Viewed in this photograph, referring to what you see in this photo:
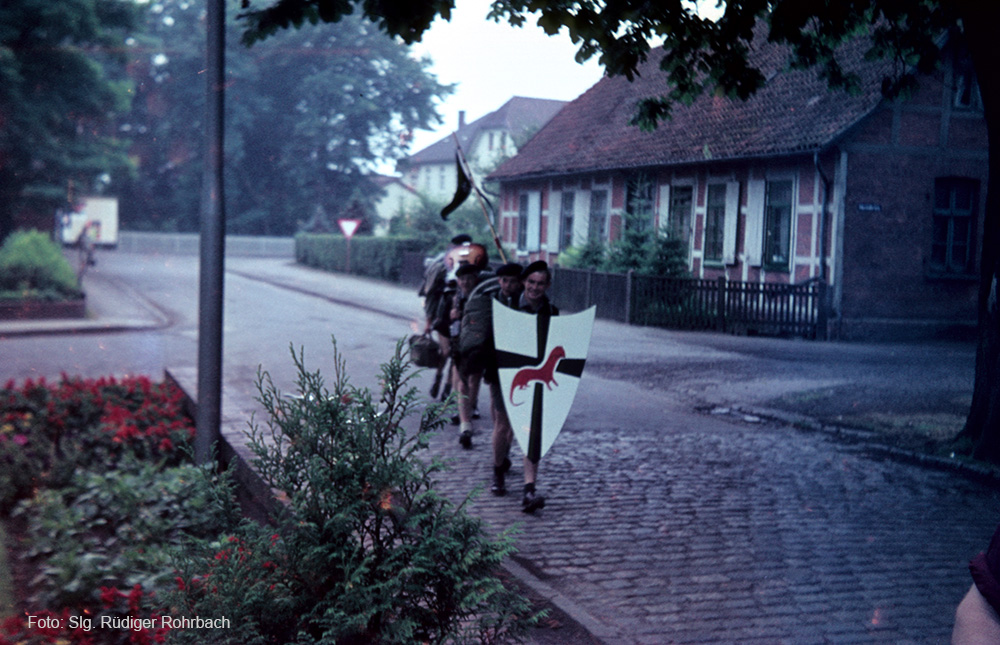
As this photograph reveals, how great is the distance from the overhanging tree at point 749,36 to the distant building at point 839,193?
8872mm

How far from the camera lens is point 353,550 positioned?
3699 mm

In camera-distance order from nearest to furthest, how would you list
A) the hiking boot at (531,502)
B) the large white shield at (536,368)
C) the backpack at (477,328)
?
the large white shield at (536,368)
the hiking boot at (531,502)
the backpack at (477,328)

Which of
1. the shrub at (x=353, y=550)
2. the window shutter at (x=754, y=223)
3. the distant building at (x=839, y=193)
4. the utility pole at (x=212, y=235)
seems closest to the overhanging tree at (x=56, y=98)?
the distant building at (x=839, y=193)

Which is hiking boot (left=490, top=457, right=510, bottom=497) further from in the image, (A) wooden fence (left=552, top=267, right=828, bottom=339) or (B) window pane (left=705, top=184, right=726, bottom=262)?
(B) window pane (left=705, top=184, right=726, bottom=262)

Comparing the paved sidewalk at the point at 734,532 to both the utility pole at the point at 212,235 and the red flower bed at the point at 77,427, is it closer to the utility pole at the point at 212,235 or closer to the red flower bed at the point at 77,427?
the red flower bed at the point at 77,427

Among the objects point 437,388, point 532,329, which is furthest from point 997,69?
point 437,388

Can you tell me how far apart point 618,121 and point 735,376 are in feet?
35.1

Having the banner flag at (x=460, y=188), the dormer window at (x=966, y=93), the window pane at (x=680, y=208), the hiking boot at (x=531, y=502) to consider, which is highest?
the dormer window at (x=966, y=93)

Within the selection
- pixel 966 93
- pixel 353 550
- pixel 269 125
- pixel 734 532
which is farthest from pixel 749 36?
pixel 269 125

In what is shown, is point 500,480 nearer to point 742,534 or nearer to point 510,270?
point 510,270

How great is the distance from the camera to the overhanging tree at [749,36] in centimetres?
625

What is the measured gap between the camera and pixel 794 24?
677cm

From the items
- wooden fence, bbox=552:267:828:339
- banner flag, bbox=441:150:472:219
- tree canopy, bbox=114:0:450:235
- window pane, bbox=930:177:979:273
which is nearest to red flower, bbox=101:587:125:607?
banner flag, bbox=441:150:472:219

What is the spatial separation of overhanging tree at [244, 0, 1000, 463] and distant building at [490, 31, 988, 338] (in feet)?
29.1
